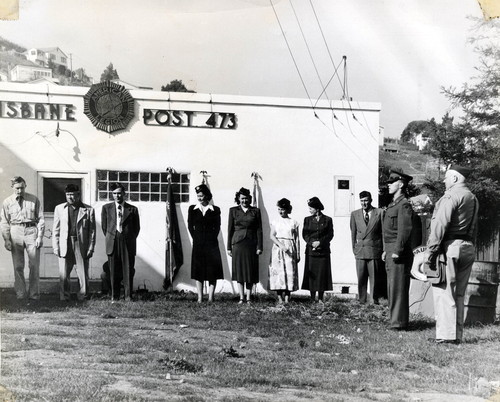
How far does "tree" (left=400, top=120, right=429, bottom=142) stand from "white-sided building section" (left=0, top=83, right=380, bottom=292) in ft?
1.96

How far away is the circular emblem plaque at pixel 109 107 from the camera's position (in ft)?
31.4

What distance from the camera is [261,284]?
1073cm

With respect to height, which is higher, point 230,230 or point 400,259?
point 230,230

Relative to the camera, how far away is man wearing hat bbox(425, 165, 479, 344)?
21.0ft

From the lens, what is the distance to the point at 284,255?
956 centimetres

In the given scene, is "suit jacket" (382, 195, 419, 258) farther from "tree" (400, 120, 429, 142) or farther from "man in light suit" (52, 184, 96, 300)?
"man in light suit" (52, 184, 96, 300)

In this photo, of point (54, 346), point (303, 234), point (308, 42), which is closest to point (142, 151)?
point (303, 234)

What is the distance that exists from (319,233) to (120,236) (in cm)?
302

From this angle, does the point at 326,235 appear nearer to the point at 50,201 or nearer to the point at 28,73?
the point at 50,201

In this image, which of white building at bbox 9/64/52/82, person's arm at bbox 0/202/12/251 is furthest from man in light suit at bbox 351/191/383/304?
person's arm at bbox 0/202/12/251

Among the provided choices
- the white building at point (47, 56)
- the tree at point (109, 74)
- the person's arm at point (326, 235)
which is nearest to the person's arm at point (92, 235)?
the tree at point (109, 74)

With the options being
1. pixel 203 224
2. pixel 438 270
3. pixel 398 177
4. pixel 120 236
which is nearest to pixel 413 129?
pixel 398 177

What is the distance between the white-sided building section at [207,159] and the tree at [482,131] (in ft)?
5.31

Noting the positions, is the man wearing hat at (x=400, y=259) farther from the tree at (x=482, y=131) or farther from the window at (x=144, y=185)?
the window at (x=144, y=185)
